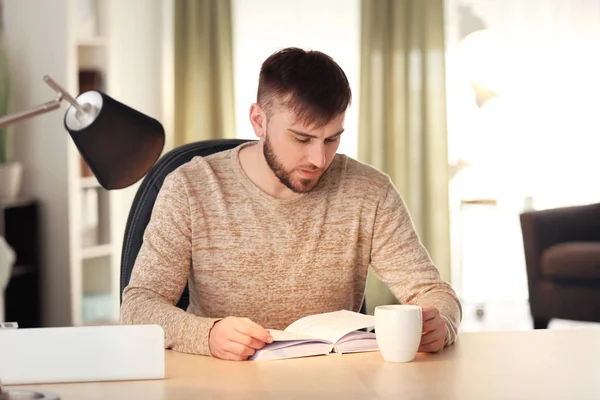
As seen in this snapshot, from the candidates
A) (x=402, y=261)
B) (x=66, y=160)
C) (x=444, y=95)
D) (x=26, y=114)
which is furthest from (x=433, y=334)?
(x=444, y=95)

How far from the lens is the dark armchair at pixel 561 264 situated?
3672 mm

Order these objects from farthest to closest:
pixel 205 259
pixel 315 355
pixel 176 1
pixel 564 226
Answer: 1. pixel 176 1
2. pixel 564 226
3. pixel 205 259
4. pixel 315 355

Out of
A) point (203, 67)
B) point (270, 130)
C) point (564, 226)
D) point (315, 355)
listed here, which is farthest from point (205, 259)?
point (203, 67)

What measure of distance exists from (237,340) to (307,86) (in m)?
0.56

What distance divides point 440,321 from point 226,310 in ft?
1.69

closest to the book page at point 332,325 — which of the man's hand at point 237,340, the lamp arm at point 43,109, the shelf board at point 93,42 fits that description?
the man's hand at point 237,340

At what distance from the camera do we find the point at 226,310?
1771 millimetres

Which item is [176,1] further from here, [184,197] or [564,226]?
[184,197]

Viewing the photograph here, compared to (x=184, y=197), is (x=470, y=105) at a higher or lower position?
higher

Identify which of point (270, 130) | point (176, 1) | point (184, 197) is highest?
point (176, 1)

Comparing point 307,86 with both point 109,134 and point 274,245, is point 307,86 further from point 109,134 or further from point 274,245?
point 109,134

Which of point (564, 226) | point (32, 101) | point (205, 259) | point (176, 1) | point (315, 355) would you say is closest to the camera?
point (315, 355)

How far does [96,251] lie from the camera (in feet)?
14.8

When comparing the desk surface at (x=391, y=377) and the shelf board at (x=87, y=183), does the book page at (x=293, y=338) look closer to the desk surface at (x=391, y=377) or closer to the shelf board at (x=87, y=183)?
the desk surface at (x=391, y=377)
